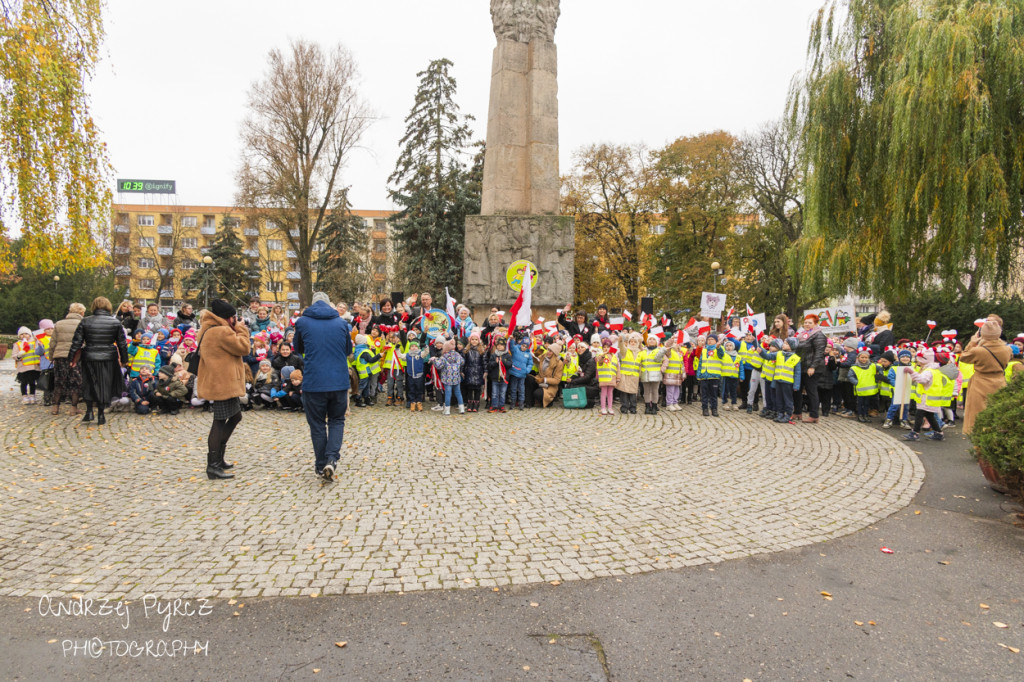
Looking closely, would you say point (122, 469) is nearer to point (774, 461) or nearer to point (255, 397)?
point (255, 397)

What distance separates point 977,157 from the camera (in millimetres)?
12664

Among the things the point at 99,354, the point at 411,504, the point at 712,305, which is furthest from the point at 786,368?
the point at 99,354

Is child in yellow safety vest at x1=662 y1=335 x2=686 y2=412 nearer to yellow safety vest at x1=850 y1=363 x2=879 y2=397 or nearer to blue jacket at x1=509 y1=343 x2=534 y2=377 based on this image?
blue jacket at x1=509 y1=343 x2=534 y2=377

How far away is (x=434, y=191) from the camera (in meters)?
31.2

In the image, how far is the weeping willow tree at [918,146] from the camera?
12.7 metres

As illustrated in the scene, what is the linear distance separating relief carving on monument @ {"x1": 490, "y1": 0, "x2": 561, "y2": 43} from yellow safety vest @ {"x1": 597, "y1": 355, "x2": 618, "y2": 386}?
8.77m

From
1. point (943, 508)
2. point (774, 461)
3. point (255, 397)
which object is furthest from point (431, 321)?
point (943, 508)

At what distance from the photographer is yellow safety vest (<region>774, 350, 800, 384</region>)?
10242 millimetres

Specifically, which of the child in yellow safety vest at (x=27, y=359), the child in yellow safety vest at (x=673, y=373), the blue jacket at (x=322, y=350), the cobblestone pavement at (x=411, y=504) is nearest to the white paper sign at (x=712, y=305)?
the child in yellow safety vest at (x=673, y=373)

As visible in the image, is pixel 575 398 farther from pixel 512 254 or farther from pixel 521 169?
pixel 521 169

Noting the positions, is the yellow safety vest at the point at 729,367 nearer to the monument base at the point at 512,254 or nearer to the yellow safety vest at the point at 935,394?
the yellow safety vest at the point at 935,394

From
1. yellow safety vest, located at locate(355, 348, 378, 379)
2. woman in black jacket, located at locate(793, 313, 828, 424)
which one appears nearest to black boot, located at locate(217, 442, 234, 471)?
yellow safety vest, located at locate(355, 348, 378, 379)

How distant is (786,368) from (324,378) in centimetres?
776

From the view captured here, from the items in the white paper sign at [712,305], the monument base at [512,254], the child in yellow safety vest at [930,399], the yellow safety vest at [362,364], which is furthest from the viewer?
the white paper sign at [712,305]
